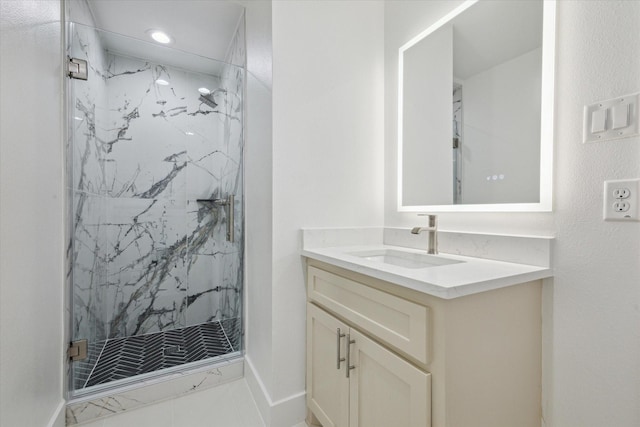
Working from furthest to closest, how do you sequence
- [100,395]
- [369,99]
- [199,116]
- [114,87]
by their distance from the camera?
[199,116], [114,87], [369,99], [100,395]

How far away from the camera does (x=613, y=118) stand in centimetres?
77

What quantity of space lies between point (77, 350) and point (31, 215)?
828 mm

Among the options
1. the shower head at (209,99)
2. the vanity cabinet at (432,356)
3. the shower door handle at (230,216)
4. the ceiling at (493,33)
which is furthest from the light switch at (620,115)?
the shower head at (209,99)

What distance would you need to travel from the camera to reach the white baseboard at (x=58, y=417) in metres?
1.19

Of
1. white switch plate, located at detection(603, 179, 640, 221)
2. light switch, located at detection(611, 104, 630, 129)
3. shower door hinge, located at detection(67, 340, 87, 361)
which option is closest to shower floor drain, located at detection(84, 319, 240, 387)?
shower door hinge, located at detection(67, 340, 87, 361)

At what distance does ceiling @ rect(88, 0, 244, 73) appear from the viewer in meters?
1.72

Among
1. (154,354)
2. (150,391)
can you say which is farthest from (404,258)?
(154,354)

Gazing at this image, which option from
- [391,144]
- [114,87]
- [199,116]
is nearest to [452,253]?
[391,144]

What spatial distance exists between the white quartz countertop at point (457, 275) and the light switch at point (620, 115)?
1.48 feet

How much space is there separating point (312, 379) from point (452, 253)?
0.87m

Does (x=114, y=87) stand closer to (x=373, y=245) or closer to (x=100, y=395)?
(x=100, y=395)

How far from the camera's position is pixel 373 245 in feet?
5.12

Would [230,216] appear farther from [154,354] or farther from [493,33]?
[493,33]

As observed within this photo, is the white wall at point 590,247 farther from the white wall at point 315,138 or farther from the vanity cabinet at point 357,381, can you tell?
the white wall at point 315,138
